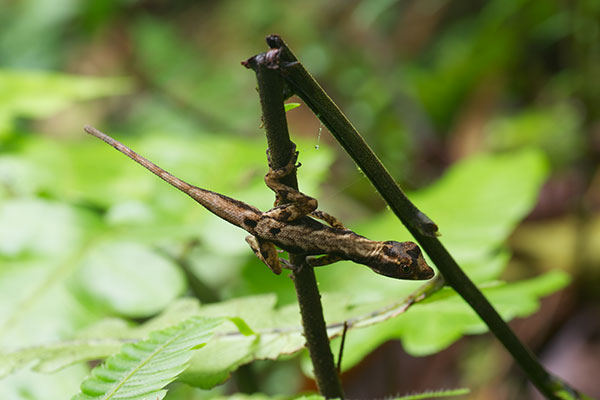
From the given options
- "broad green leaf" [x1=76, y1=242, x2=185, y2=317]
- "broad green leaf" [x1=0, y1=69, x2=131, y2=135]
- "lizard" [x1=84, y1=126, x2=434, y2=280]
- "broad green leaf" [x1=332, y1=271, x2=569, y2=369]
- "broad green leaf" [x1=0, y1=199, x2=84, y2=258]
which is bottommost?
"broad green leaf" [x1=332, y1=271, x2=569, y2=369]

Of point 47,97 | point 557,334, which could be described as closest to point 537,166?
point 557,334

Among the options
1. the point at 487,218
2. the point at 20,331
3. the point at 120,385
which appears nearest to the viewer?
the point at 120,385

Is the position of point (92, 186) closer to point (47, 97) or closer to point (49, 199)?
A: point (49, 199)

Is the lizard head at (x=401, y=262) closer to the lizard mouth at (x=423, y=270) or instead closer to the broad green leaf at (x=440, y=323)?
the lizard mouth at (x=423, y=270)

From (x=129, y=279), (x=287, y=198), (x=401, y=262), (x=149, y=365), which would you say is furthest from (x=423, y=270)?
(x=129, y=279)

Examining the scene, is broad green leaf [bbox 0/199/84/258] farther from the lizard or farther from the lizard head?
the lizard head

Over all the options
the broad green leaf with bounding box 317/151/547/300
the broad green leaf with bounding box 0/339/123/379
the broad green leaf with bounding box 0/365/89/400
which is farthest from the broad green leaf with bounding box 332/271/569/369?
the broad green leaf with bounding box 0/365/89/400
